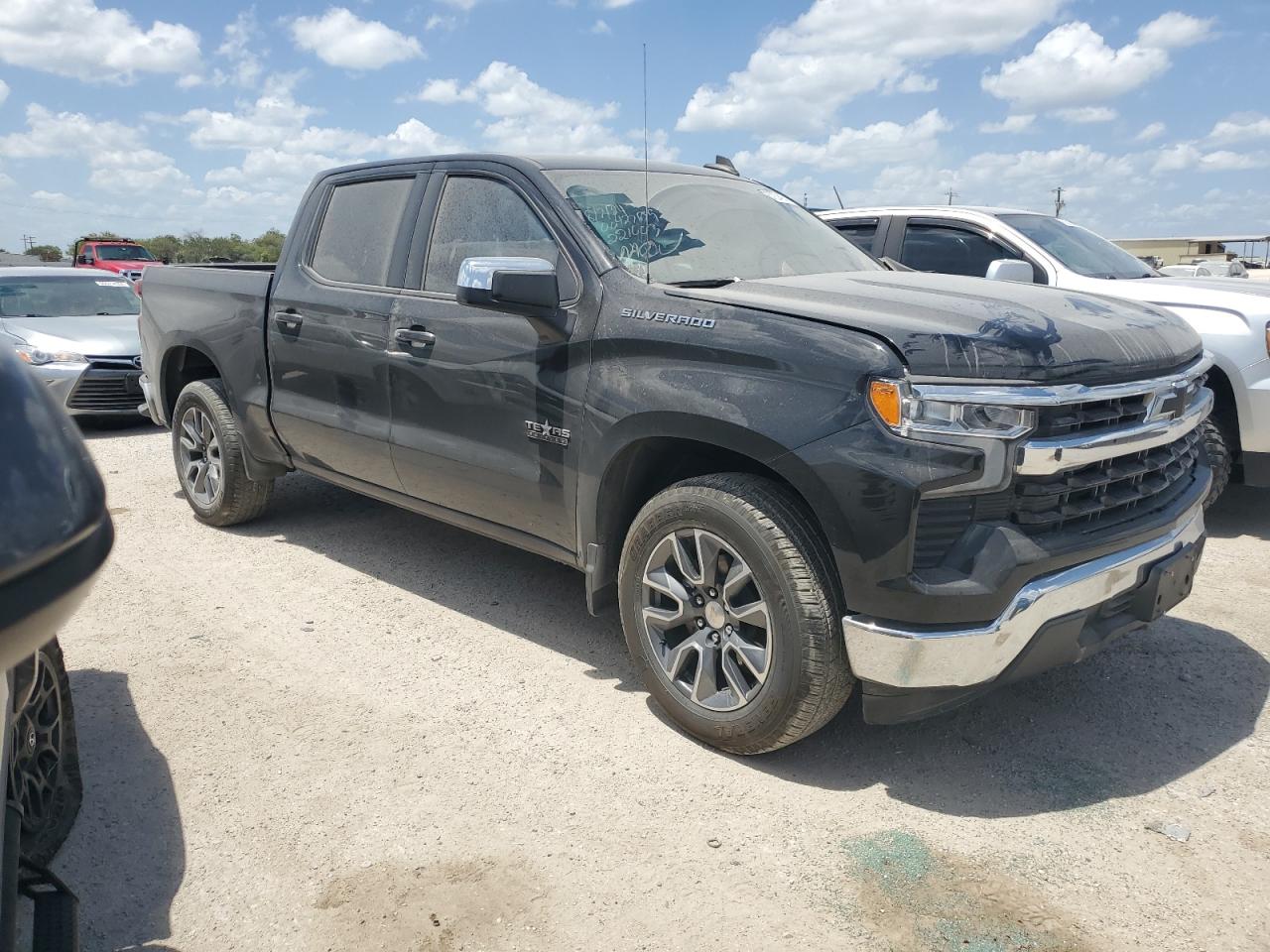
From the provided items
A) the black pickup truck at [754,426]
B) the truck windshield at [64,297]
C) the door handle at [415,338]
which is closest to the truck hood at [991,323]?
the black pickup truck at [754,426]

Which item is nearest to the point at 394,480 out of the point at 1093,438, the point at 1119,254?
the point at 1093,438

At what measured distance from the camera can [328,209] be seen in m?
5.00

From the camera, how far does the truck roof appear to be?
4051 mm

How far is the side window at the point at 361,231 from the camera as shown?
452 centimetres

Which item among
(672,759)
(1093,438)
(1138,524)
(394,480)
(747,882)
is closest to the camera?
(747,882)

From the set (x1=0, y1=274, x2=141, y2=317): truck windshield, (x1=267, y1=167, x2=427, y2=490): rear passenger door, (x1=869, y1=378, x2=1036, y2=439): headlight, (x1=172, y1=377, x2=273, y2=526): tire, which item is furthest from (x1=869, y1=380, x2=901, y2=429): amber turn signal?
(x1=0, y1=274, x2=141, y2=317): truck windshield

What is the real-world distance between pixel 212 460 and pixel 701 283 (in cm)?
345

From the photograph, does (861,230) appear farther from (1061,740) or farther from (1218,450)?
(1061,740)

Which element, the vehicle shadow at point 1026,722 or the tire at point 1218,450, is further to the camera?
the tire at point 1218,450

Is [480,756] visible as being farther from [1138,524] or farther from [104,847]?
[1138,524]

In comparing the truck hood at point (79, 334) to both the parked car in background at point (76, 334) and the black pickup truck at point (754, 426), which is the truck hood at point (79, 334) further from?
the black pickup truck at point (754, 426)

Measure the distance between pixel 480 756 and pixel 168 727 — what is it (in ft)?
3.68

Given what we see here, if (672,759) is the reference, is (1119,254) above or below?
above

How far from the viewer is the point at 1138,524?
3137 millimetres
